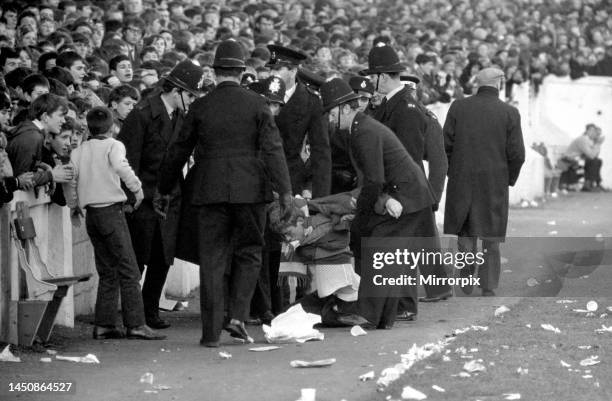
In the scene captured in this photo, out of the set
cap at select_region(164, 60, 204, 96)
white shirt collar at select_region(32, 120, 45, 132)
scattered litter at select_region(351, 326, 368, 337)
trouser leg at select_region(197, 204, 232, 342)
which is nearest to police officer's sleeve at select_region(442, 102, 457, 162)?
scattered litter at select_region(351, 326, 368, 337)

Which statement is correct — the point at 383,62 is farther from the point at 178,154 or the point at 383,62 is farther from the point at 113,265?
the point at 113,265

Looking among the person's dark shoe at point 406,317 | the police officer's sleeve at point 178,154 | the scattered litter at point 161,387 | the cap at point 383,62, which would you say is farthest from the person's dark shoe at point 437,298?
the scattered litter at point 161,387

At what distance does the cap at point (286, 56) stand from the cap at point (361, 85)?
2.29ft

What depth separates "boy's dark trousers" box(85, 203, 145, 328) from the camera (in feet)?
35.2

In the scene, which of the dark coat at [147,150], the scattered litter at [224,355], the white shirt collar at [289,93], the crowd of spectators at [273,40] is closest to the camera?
the scattered litter at [224,355]

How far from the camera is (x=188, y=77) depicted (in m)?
11.2

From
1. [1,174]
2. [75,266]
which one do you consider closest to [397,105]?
[75,266]

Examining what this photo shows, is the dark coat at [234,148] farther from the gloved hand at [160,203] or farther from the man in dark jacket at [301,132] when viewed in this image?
the man in dark jacket at [301,132]

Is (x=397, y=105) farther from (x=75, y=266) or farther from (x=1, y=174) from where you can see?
(x=1, y=174)

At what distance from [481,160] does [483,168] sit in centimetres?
7

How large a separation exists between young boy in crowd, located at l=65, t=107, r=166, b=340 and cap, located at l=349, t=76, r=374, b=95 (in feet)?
5.92

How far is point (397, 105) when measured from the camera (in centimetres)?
1227

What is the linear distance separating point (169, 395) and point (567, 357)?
8.78 feet

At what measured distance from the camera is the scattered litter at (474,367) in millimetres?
9333
